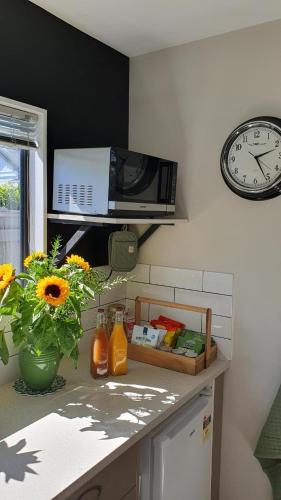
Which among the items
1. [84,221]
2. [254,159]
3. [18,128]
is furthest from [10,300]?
[254,159]

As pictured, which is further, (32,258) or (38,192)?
(38,192)

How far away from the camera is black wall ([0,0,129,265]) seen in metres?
1.42

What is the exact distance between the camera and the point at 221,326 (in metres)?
1.75

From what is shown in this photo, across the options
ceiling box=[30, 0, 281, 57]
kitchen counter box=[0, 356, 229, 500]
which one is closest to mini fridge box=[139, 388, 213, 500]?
kitchen counter box=[0, 356, 229, 500]

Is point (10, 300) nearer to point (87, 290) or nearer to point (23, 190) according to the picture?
point (87, 290)

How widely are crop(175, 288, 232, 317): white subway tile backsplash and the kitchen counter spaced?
247mm

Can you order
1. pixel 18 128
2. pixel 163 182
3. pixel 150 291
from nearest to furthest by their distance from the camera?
pixel 18 128
pixel 163 182
pixel 150 291

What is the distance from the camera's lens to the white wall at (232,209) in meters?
1.61

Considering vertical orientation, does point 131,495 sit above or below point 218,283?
below

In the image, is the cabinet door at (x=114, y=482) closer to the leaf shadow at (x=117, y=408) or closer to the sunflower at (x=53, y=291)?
the leaf shadow at (x=117, y=408)

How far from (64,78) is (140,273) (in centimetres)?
95

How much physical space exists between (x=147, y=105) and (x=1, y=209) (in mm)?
878

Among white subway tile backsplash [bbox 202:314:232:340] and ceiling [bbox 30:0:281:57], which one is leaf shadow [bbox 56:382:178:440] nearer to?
white subway tile backsplash [bbox 202:314:232:340]

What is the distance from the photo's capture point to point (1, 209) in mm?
1525
